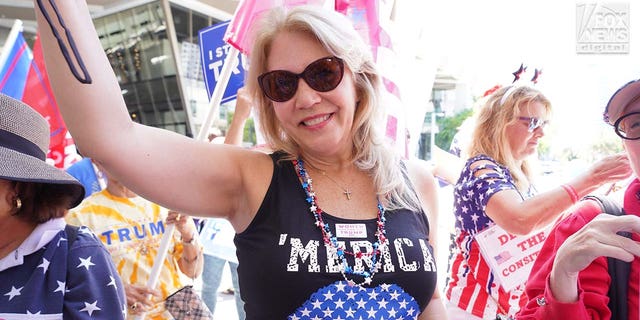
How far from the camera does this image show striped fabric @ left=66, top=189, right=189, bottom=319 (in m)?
2.74

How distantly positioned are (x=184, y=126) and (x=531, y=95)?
2179 cm

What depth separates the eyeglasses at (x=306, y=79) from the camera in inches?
58.0

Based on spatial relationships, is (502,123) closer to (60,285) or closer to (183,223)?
(183,223)

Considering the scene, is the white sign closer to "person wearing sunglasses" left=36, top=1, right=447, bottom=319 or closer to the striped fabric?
"person wearing sunglasses" left=36, top=1, right=447, bottom=319

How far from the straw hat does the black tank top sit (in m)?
0.56

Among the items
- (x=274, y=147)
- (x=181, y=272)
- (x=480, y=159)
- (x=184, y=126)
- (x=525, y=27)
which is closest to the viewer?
(x=274, y=147)

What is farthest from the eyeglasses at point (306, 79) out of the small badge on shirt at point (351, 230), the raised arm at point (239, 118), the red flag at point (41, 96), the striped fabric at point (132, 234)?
the red flag at point (41, 96)

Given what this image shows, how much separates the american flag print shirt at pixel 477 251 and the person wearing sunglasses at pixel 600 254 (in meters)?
1.10

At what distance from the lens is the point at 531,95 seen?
2.66m

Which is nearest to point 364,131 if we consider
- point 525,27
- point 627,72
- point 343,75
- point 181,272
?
point 343,75

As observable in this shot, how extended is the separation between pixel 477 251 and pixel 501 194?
0.34m

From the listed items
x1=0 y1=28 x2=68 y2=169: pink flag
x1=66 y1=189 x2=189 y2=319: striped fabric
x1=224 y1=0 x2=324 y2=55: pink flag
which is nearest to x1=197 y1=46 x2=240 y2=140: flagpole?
x1=224 y1=0 x2=324 y2=55: pink flag

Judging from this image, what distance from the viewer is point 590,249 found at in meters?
1.15

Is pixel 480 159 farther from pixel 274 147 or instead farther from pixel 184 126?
pixel 184 126
